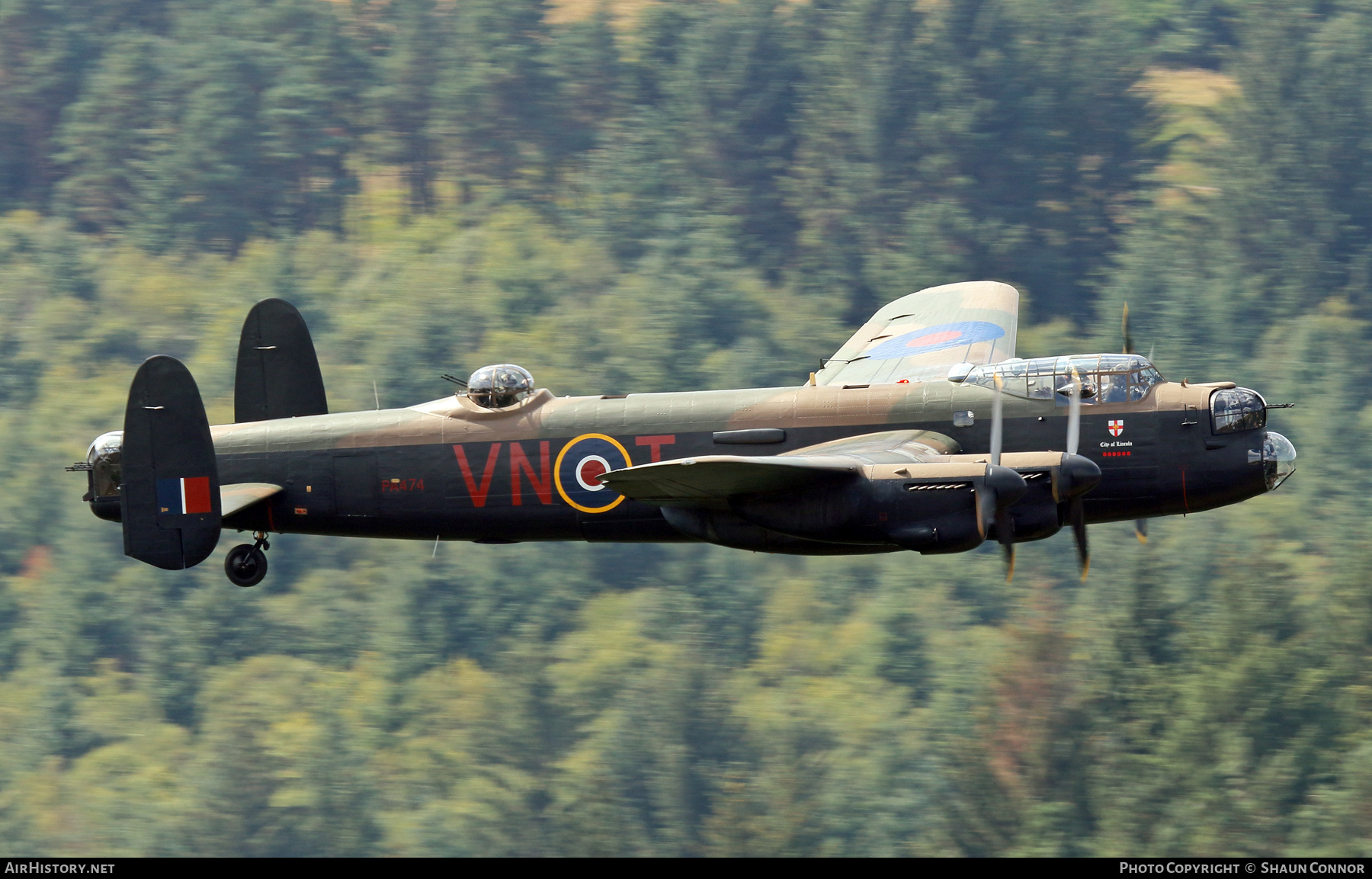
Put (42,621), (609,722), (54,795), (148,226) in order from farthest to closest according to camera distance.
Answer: (148,226) → (42,621) → (54,795) → (609,722)

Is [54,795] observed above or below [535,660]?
below

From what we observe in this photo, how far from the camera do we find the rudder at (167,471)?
20.5 m

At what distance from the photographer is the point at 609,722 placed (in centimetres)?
6219

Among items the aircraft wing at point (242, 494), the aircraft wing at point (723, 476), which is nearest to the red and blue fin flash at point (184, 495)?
the aircraft wing at point (242, 494)

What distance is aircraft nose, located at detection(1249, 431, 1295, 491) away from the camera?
20.4 m

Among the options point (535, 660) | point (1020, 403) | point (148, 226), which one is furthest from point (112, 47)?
point (1020, 403)

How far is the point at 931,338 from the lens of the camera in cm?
2520

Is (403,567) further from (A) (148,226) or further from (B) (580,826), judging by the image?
(A) (148,226)

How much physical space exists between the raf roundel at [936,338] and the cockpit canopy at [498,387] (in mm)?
5972

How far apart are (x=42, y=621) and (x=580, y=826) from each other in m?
31.5

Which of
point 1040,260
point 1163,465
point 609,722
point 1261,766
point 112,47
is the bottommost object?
point 609,722

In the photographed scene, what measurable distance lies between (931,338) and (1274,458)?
6.27m

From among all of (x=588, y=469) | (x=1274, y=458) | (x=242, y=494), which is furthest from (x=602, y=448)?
(x=1274, y=458)

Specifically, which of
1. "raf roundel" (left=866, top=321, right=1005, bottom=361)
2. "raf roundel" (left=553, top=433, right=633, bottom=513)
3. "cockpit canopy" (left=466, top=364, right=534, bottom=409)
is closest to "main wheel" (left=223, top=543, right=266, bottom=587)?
"cockpit canopy" (left=466, top=364, right=534, bottom=409)
